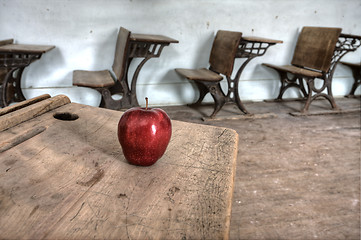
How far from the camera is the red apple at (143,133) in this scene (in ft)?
2.44

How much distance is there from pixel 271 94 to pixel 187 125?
3.37 meters

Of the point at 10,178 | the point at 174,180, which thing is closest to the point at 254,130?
the point at 174,180

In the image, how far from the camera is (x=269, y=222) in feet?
5.37

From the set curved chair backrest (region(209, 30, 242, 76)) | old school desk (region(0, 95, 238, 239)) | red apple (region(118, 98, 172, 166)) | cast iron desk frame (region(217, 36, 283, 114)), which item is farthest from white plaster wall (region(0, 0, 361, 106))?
red apple (region(118, 98, 172, 166))

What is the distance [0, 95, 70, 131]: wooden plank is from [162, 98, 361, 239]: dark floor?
109 centimetres

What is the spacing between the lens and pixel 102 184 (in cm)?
70

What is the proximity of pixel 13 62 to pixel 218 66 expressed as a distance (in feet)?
6.76

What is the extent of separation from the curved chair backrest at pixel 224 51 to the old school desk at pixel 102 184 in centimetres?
201

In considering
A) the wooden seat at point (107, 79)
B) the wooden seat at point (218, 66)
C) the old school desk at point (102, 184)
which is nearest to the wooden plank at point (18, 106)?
the old school desk at point (102, 184)

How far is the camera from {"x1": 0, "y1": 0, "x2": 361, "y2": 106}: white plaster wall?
3.12 meters

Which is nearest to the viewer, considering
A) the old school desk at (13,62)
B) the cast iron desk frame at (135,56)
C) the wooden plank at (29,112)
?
the wooden plank at (29,112)

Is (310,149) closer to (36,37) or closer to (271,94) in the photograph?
(271,94)

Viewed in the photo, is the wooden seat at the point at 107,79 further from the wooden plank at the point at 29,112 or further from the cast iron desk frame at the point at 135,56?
the wooden plank at the point at 29,112

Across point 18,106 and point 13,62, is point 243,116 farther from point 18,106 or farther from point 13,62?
point 18,106
